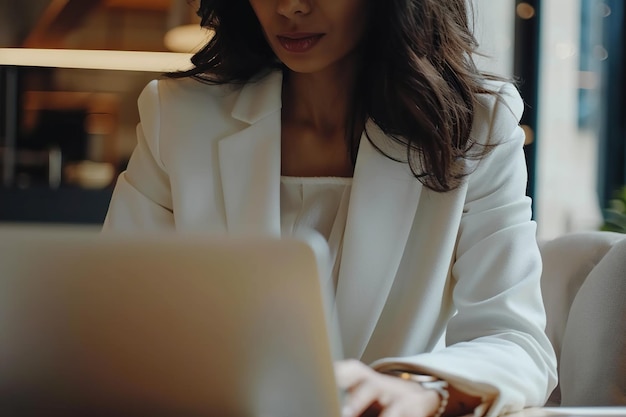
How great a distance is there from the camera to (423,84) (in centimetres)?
140

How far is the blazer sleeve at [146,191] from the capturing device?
59.2 inches

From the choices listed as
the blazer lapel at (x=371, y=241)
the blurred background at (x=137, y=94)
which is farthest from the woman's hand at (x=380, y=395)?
the blurred background at (x=137, y=94)

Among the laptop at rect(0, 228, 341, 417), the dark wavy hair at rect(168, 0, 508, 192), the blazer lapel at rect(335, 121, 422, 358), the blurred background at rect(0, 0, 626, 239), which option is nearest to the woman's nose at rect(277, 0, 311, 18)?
the dark wavy hair at rect(168, 0, 508, 192)

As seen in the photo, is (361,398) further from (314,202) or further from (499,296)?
(314,202)

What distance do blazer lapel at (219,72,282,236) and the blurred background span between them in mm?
2848

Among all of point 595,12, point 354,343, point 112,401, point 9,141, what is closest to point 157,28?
point 9,141

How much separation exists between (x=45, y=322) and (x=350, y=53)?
974 millimetres

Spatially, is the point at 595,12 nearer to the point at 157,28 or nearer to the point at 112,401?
the point at 157,28

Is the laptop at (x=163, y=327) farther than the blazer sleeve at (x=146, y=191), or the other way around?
the blazer sleeve at (x=146, y=191)

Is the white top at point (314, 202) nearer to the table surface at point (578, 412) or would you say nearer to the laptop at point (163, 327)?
the table surface at point (578, 412)

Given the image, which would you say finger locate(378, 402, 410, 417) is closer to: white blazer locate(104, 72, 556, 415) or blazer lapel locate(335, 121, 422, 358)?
white blazer locate(104, 72, 556, 415)

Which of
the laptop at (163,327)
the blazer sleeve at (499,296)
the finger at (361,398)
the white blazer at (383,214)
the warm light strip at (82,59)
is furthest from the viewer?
the warm light strip at (82,59)

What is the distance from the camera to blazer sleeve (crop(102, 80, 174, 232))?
1.50m

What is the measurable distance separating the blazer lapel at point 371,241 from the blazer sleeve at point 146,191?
0.35 m
